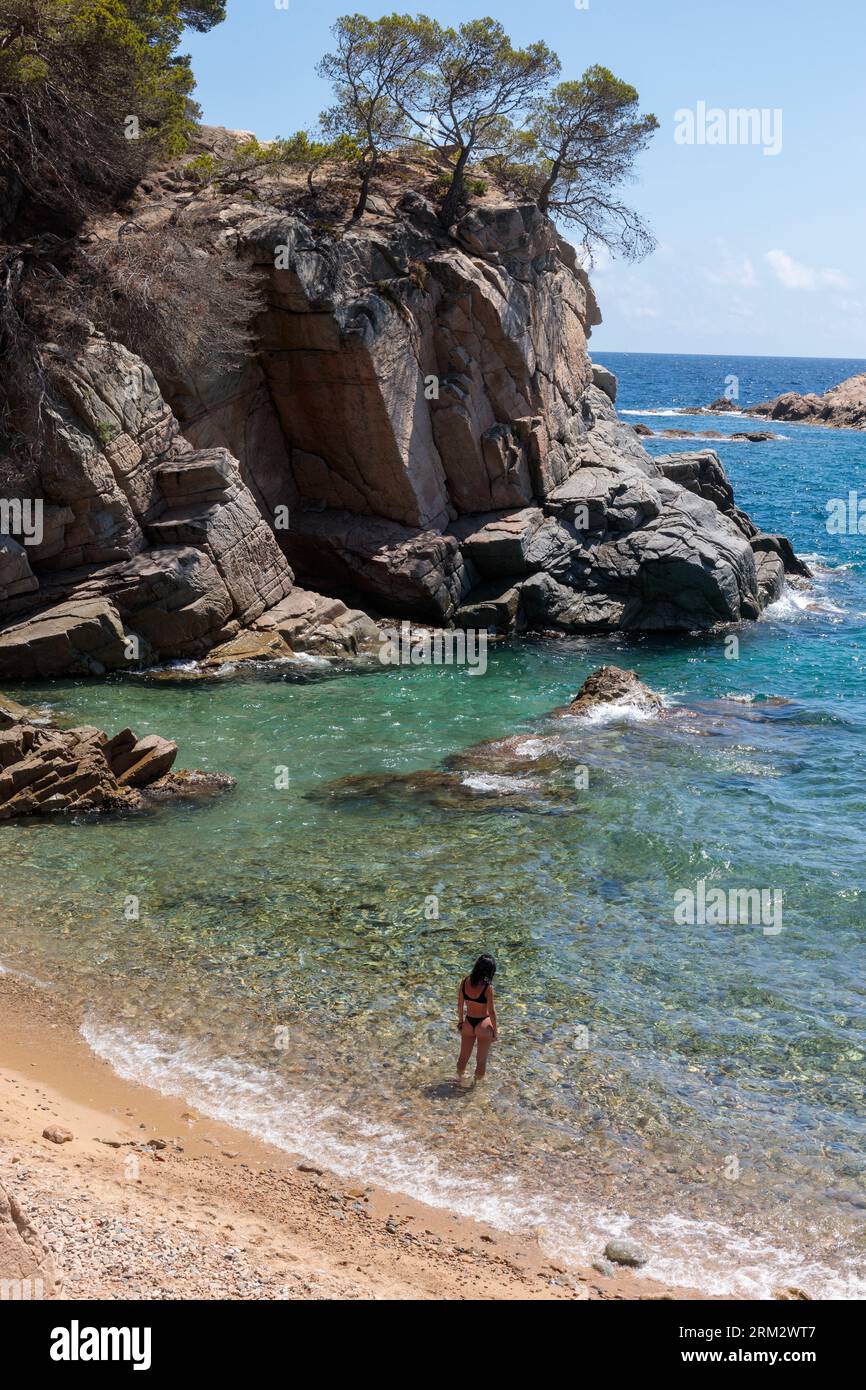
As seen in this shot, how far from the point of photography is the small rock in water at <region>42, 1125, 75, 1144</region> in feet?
33.6

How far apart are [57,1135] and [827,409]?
355ft

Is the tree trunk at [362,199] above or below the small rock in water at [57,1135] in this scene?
above

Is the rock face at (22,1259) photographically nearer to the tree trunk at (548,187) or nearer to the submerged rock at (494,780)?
the submerged rock at (494,780)

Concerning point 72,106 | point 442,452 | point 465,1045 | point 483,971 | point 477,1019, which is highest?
point 72,106

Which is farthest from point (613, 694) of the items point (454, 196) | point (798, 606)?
point (454, 196)

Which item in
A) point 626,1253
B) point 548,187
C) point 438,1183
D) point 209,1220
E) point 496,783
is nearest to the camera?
point 209,1220

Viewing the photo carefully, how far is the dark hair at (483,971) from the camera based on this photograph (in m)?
11.9

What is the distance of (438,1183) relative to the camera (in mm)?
10477

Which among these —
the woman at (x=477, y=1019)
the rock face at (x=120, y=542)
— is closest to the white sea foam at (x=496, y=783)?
the woman at (x=477, y=1019)

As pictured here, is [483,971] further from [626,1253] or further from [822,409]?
[822,409]

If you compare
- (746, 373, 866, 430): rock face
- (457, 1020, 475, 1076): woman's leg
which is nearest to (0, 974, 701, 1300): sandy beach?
(457, 1020, 475, 1076): woman's leg

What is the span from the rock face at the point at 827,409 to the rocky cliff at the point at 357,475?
7220 cm

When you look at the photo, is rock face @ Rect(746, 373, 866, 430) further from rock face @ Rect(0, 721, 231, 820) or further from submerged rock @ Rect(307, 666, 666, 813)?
rock face @ Rect(0, 721, 231, 820)
